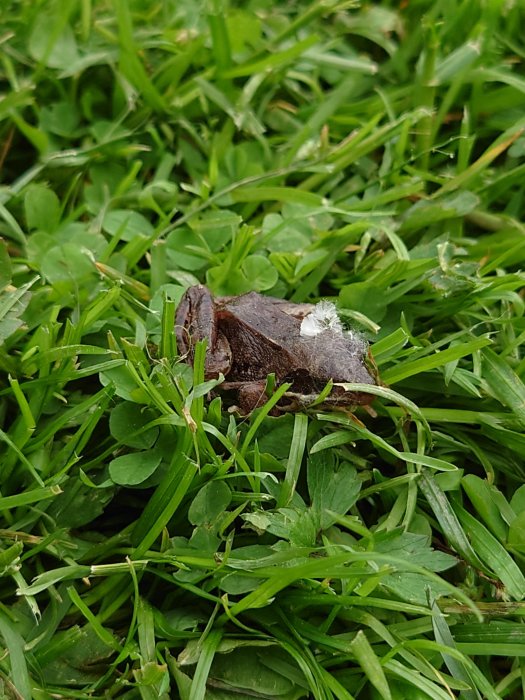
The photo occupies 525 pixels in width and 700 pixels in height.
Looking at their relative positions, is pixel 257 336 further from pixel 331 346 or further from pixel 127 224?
pixel 127 224

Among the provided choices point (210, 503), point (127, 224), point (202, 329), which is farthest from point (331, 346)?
point (127, 224)

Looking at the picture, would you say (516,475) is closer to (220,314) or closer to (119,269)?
(220,314)

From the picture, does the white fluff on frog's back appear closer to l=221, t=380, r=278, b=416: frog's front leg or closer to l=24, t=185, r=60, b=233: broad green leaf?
l=221, t=380, r=278, b=416: frog's front leg

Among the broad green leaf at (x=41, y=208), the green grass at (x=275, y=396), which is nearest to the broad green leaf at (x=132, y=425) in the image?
the green grass at (x=275, y=396)

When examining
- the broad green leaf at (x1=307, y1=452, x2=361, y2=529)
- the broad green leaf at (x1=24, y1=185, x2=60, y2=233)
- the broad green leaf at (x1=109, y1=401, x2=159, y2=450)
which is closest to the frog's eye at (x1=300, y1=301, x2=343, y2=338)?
the broad green leaf at (x1=307, y1=452, x2=361, y2=529)

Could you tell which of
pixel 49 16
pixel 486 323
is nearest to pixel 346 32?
pixel 49 16
